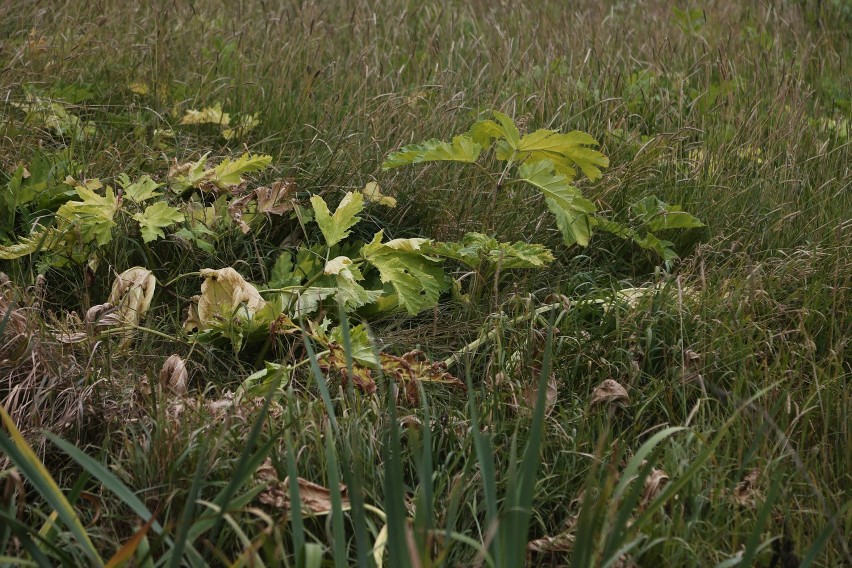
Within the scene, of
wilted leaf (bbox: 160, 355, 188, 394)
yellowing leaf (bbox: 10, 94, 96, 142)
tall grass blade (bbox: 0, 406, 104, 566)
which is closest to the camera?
tall grass blade (bbox: 0, 406, 104, 566)

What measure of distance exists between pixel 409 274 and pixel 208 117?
1.25 metres

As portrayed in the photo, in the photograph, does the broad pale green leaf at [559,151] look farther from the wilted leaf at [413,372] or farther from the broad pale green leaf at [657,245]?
the wilted leaf at [413,372]

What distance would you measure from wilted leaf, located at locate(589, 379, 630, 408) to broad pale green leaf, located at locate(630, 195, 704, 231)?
0.83 metres

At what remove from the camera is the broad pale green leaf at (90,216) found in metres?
2.80

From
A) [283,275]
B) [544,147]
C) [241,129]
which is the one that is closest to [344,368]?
[283,275]

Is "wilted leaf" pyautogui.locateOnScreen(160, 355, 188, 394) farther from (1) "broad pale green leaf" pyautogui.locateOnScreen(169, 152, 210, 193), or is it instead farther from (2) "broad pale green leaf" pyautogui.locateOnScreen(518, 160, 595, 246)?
(2) "broad pale green leaf" pyautogui.locateOnScreen(518, 160, 595, 246)

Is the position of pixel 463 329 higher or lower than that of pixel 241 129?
lower

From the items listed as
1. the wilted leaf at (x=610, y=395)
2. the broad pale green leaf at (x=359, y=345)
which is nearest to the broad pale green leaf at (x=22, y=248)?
the broad pale green leaf at (x=359, y=345)

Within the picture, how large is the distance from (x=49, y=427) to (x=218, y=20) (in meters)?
3.09

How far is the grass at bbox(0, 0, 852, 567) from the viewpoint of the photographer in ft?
6.00

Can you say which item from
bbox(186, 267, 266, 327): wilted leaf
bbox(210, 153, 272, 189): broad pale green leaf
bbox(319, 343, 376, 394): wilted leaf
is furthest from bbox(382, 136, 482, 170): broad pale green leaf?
bbox(319, 343, 376, 394): wilted leaf

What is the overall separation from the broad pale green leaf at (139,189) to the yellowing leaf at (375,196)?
2.16 ft

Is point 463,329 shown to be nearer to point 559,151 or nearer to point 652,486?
point 559,151

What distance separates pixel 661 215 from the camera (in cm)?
318
